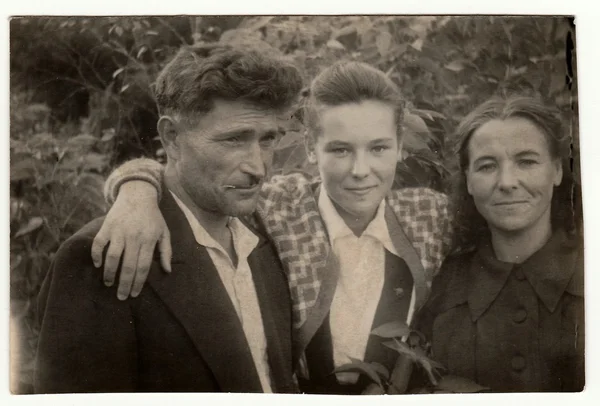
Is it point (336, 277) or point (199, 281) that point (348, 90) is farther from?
point (199, 281)

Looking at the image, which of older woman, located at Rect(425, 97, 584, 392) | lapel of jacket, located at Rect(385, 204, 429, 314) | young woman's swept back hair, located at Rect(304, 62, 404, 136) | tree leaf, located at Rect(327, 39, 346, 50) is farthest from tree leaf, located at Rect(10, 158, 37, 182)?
older woman, located at Rect(425, 97, 584, 392)

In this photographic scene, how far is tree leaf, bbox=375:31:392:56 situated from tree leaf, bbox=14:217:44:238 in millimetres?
1516

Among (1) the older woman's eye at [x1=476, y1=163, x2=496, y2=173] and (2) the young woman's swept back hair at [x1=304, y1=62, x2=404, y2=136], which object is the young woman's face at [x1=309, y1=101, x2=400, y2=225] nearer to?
(2) the young woman's swept back hair at [x1=304, y1=62, x2=404, y2=136]

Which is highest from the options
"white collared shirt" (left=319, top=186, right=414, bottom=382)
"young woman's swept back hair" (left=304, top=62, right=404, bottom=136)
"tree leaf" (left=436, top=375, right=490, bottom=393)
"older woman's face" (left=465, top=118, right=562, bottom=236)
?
"young woman's swept back hair" (left=304, top=62, right=404, bottom=136)

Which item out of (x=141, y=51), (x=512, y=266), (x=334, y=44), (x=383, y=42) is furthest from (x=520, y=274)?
(x=141, y=51)

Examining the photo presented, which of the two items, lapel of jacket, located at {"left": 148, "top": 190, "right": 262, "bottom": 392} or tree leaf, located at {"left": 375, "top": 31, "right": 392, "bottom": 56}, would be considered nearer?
lapel of jacket, located at {"left": 148, "top": 190, "right": 262, "bottom": 392}

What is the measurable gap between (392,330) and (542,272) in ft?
2.12

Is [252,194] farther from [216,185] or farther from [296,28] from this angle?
[296,28]

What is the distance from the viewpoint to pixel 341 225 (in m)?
2.90

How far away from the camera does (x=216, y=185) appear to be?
284 cm

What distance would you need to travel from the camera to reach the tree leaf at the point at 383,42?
2920 millimetres

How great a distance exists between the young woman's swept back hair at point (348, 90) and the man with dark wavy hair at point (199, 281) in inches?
3.6

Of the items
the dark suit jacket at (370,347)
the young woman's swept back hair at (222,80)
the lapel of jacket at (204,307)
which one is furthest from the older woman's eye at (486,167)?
the lapel of jacket at (204,307)

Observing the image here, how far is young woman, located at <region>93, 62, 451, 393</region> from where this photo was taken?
2859mm
